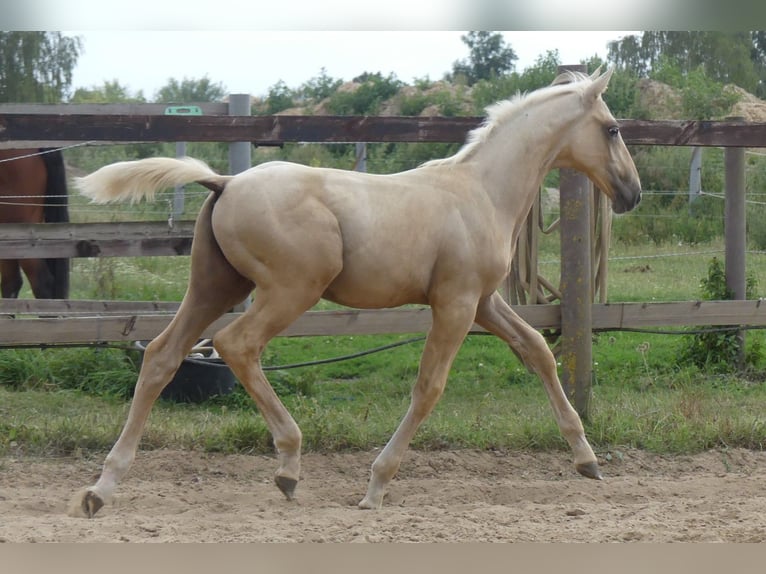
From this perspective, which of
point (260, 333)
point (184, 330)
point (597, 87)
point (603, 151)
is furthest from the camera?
point (603, 151)

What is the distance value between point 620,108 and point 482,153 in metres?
14.5

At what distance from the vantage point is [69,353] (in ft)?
24.8

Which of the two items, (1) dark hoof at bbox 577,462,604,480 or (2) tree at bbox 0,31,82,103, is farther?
(2) tree at bbox 0,31,82,103

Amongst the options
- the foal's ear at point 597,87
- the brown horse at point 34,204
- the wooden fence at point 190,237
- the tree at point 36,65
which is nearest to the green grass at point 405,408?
the wooden fence at point 190,237

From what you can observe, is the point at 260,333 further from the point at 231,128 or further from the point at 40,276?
the point at 40,276

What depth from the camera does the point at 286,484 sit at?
4504 millimetres

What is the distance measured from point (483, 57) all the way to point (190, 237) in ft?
78.4

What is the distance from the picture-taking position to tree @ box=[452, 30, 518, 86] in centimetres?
2864

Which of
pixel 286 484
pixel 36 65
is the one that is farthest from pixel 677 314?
pixel 36 65

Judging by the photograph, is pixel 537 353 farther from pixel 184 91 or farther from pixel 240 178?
pixel 184 91

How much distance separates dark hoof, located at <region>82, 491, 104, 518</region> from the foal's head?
116 inches

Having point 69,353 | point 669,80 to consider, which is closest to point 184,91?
point 669,80

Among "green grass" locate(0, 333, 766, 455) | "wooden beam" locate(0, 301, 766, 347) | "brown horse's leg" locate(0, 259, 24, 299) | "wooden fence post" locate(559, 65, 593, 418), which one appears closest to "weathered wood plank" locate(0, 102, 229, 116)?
"brown horse's leg" locate(0, 259, 24, 299)

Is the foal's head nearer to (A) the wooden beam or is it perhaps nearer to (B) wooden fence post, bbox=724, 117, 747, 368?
(A) the wooden beam
